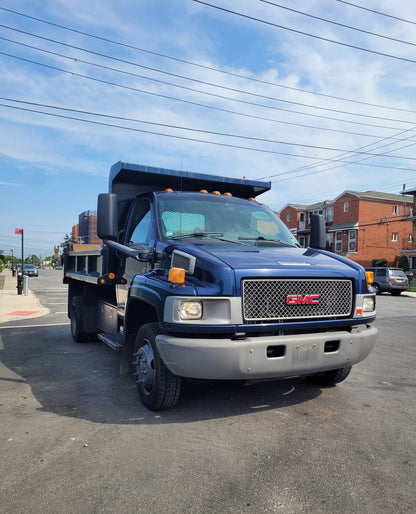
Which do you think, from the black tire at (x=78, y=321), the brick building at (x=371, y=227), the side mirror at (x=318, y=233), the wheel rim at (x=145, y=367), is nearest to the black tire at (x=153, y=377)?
the wheel rim at (x=145, y=367)

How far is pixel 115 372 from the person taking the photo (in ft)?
18.0

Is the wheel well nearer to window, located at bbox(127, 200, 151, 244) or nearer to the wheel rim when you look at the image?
the wheel rim

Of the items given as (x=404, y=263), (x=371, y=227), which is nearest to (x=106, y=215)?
(x=404, y=263)

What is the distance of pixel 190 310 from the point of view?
3.38m

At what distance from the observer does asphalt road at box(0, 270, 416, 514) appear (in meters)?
2.52

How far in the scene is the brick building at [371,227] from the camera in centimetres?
4703

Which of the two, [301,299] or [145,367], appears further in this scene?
[145,367]

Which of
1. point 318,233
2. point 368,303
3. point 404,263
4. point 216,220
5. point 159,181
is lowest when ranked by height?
point 404,263

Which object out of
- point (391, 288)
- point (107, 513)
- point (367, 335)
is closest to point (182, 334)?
point (107, 513)

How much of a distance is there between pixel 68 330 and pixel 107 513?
23.7 feet

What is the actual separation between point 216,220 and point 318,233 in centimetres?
148

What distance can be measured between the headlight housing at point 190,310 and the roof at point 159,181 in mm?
2679

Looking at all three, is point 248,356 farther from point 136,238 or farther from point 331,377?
point 136,238

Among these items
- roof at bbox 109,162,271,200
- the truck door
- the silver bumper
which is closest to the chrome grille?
the silver bumper
